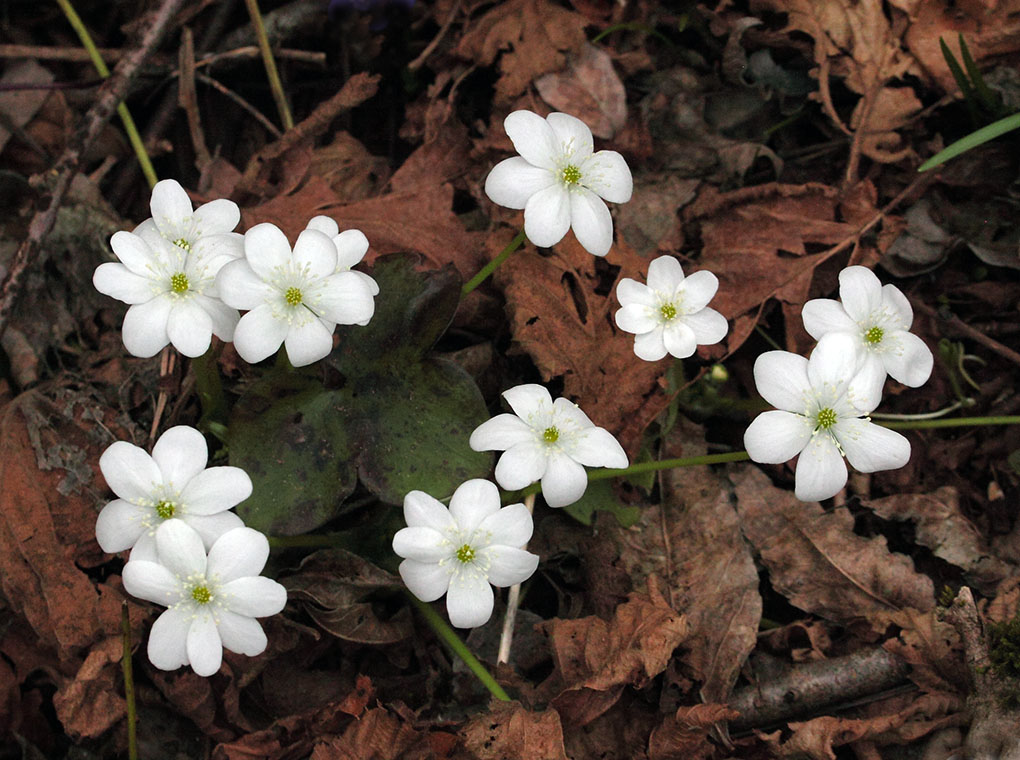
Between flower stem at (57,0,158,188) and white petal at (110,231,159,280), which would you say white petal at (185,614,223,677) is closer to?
white petal at (110,231,159,280)

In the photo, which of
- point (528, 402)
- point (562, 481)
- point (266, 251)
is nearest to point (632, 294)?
point (528, 402)

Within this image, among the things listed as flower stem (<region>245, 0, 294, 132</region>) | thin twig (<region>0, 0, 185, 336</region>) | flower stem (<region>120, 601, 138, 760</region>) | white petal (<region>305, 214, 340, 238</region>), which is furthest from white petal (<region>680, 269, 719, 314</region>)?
thin twig (<region>0, 0, 185, 336</region>)

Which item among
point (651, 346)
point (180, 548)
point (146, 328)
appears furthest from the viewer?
point (651, 346)

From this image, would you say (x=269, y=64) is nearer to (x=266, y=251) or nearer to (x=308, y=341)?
(x=266, y=251)

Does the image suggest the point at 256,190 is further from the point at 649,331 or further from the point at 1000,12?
the point at 1000,12

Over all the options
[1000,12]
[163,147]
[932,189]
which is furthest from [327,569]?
[1000,12]

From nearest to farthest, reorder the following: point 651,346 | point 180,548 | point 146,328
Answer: point 180,548, point 146,328, point 651,346
